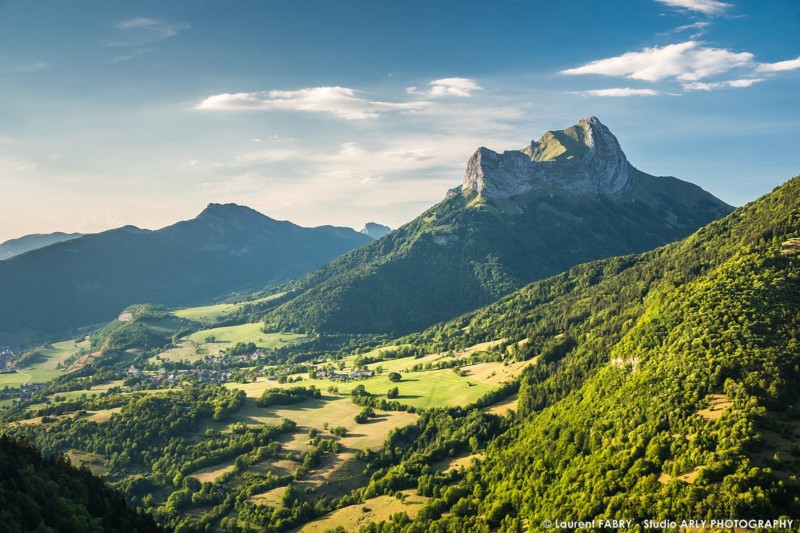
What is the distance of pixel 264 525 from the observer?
4899 inches

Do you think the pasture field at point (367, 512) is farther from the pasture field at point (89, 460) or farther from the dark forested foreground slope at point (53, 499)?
the pasture field at point (89, 460)

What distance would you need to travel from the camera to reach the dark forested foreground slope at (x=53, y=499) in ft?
240

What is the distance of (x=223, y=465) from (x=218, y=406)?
4125cm

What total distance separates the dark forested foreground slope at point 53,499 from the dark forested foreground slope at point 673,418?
181 ft

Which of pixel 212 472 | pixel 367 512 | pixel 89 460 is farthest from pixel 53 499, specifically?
pixel 89 460

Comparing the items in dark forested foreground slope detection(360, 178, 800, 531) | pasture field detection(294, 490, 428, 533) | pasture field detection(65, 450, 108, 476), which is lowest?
pasture field detection(294, 490, 428, 533)

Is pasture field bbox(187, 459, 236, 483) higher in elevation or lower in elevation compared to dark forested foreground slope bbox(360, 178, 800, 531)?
lower

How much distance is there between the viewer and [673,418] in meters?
92.6

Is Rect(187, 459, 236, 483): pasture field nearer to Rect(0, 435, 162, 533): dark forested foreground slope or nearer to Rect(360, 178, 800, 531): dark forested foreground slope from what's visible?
Rect(0, 435, 162, 533): dark forested foreground slope

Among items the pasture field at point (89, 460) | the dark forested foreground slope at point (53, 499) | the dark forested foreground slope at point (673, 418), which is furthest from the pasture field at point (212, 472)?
the dark forested foreground slope at point (673, 418)

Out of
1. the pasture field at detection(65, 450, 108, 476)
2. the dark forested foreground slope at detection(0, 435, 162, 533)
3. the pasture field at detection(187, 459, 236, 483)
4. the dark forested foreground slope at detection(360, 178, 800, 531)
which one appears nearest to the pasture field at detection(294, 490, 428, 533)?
the dark forested foreground slope at detection(360, 178, 800, 531)

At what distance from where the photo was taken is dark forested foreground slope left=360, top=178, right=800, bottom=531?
7494 centimetres

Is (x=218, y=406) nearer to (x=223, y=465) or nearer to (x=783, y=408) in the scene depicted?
(x=223, y=465)

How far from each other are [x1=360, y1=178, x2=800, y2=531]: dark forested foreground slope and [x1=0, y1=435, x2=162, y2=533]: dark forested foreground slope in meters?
55.2
